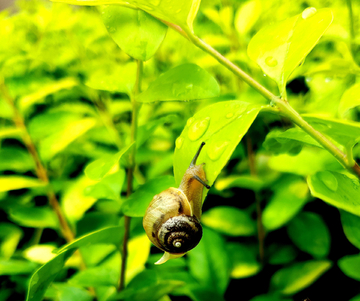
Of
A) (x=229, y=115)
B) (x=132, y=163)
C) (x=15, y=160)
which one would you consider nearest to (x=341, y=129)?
(x=229, y=115)

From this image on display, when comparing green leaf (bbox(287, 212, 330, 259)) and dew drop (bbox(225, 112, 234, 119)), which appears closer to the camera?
dew drop (bbox(225, 112, 234, 119))

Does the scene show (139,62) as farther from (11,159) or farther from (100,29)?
(100,29)

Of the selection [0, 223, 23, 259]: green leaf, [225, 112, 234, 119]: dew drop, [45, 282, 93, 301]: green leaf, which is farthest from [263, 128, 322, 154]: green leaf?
[0, 223, 23, 259]: green leaf

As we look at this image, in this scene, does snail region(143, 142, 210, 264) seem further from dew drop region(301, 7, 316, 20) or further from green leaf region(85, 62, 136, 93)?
dew drop region(301, 7, 316, 20)

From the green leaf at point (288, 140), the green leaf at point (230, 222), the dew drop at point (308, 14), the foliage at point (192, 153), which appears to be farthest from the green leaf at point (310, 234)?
the dew drop at point (308, 14)

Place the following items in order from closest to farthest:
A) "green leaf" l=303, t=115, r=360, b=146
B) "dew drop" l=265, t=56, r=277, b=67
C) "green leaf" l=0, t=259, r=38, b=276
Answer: "green leaf" l=303, t=115, r=360, b=146
"dew drop" l=265, t=56, r=277, b=67
"green leaf" l=0, t=259, r=38, b=276

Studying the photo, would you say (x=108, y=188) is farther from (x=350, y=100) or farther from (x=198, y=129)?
(x=350, y=100)
